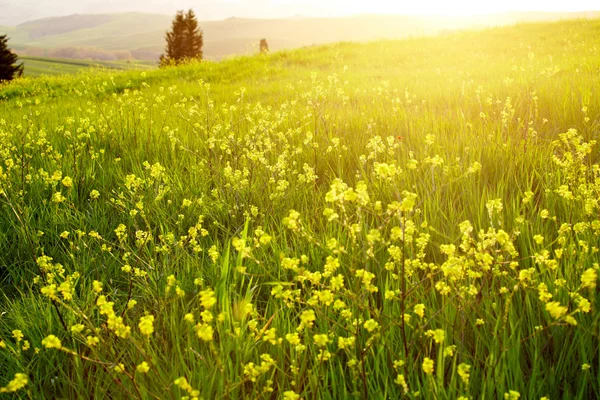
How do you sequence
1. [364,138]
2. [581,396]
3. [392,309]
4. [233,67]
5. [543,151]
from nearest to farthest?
[581,396]
[392,309]
[543,151]
[364,138]
[233,67]

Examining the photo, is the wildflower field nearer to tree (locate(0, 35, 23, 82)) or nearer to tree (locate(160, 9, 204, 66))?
tree (locate(0, 35, 23, 82))

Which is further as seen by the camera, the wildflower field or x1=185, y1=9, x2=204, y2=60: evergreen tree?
x1=185, y1=9, x2=204, y2=60: evergreen tree

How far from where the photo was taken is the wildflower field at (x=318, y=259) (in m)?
1.74

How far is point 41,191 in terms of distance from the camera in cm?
398

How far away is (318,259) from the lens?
2656mm

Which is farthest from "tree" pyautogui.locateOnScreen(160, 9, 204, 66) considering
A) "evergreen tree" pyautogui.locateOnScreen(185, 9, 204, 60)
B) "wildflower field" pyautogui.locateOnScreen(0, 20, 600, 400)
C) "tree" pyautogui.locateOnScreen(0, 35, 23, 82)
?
"wildflower field" pyautogui.locateOnScreen(0, 20, 600, 400)

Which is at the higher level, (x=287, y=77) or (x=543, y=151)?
(x=287, y=77)

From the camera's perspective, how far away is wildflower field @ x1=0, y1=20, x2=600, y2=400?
1743 millimetres

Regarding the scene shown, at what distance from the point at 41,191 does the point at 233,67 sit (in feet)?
30.6

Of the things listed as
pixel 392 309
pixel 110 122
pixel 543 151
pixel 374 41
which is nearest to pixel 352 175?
pixel 543 151

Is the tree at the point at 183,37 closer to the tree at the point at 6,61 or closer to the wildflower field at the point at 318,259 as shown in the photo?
the tree at the point at 6,61

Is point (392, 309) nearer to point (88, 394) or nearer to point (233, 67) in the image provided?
point (88, 394)

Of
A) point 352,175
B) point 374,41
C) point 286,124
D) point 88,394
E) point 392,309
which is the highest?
point 374,41

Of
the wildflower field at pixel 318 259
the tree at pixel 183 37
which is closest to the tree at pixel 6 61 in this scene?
the tree at pixel 183 37
